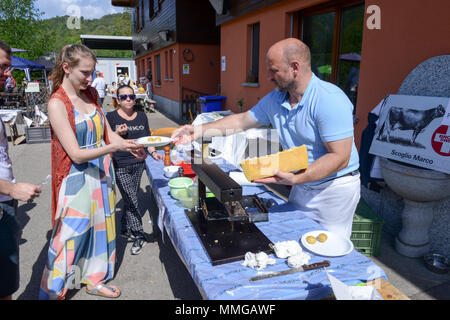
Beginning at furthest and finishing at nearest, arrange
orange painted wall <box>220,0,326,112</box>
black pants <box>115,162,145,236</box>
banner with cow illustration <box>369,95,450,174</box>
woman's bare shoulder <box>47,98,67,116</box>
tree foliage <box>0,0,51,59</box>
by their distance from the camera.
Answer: tree foliage <box>0,0,51,59</box> < orange painted wall <box>220,0,326,112</box> < black pants <box>115,162,145,236</box> < banner with cow illustration <box>369,95,450,174</box> < woman's bare shoulder <box>47,98,67,116</box>

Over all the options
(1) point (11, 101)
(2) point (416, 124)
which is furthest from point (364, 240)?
(1) point (11, 101)

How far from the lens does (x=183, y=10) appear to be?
12555mm

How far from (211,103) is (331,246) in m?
7.76

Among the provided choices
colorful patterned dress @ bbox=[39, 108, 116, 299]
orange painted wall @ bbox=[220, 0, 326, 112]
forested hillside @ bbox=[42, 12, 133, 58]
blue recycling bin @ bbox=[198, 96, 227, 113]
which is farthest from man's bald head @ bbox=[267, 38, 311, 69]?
forested hillside @ bbox=[42, 12, 133, 58]

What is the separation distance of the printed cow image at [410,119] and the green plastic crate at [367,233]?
3.12 feet

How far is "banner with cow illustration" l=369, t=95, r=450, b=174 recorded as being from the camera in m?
3.09

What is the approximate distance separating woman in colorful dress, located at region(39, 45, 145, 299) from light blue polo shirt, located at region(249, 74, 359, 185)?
1.37 m

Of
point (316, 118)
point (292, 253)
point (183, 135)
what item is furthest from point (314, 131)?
point (183, 135)

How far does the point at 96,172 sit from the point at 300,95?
1.78m

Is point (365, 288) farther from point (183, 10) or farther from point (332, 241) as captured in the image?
point (183, 10)

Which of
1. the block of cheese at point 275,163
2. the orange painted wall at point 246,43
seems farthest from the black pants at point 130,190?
the orange painted wall at point 246,43

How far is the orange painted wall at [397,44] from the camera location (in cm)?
337

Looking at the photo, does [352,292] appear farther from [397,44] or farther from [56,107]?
[397,44]

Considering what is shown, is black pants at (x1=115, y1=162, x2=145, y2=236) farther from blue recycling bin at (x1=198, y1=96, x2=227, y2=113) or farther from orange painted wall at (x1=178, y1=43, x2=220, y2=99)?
orange painted wall at (x1=178, y1=43, x2=220, y2=99)
